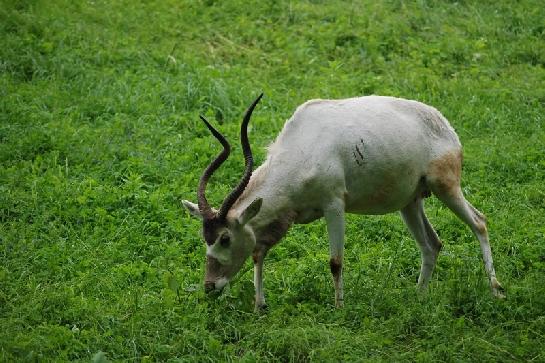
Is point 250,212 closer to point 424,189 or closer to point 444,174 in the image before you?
point 424,189

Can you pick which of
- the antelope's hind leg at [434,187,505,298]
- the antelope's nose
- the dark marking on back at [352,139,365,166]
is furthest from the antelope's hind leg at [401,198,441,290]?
the antelope's nose

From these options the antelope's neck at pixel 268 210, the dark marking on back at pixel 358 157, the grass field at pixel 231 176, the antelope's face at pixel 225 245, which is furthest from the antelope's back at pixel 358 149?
the grass field at pixel 231 176

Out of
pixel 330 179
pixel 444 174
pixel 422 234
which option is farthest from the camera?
pixel 422 234

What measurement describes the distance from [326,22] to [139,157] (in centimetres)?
545

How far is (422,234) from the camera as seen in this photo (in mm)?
9141

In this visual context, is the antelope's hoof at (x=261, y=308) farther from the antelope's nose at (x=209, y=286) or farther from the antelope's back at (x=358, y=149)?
the antelope's back at (x=358, y=149)

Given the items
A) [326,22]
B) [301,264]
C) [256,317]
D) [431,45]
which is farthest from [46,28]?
[256,317]

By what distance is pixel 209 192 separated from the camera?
10883 mm

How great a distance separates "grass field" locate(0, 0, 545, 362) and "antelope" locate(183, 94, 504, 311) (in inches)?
17.4

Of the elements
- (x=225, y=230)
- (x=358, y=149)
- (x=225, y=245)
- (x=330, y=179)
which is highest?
(x=358, y=149)

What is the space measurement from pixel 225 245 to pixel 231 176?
3.40 metres

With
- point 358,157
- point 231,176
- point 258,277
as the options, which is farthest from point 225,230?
point 231,176

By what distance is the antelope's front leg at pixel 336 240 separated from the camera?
8.13 m

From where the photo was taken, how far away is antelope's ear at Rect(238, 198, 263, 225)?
25.5 ft
